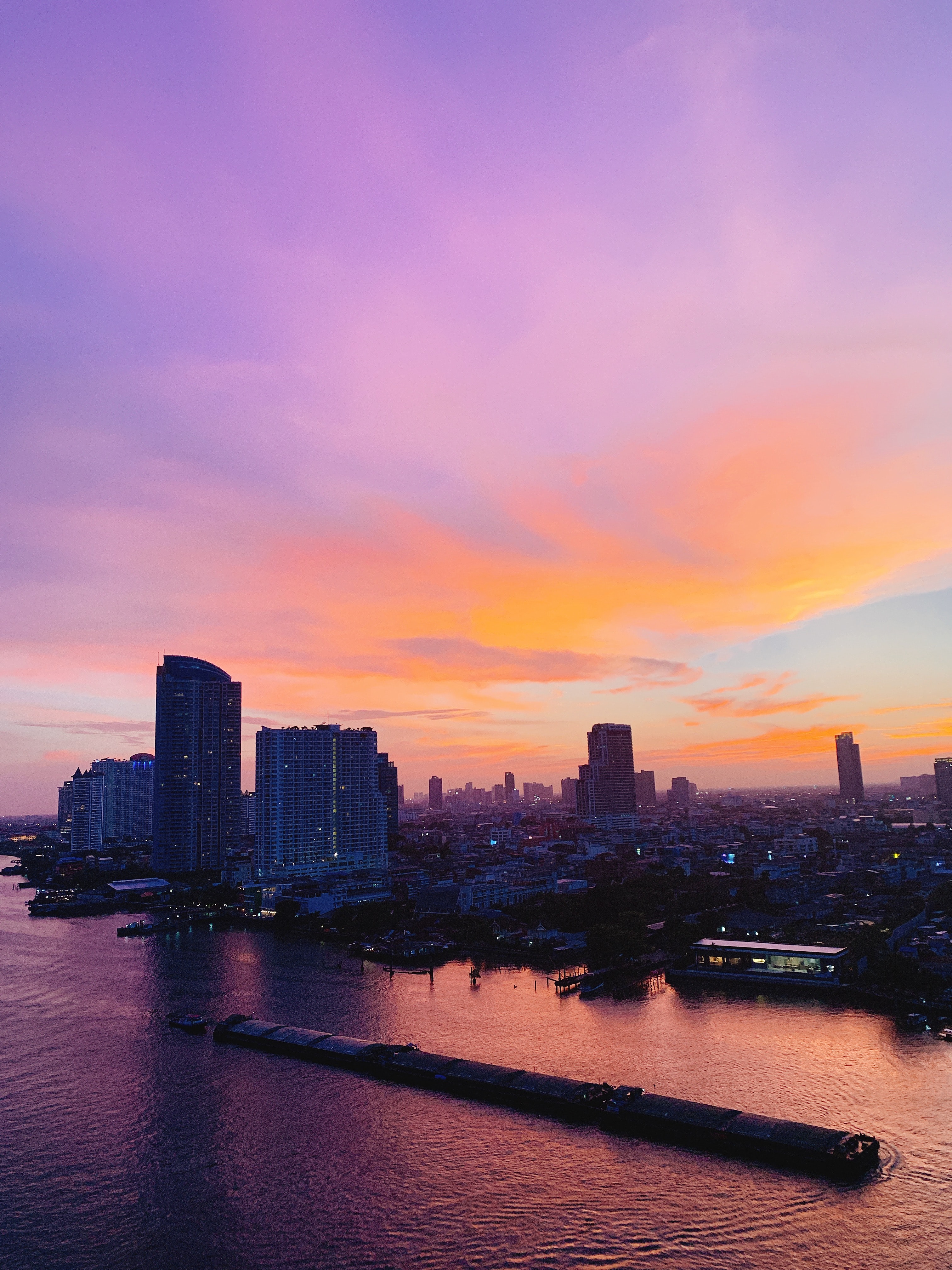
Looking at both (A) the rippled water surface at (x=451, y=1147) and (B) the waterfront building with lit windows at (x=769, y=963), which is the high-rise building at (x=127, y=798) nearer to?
(A) the rippled water surface at (x=451, y=1147)

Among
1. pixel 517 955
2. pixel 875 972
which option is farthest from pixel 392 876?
pixel 875 972

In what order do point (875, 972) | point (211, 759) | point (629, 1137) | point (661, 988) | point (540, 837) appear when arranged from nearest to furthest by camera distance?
point (629, 1137) → point (875, 972) → point (661, 988) → point (211, 759) → point (540, 837)

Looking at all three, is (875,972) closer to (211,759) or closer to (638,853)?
(638,853)

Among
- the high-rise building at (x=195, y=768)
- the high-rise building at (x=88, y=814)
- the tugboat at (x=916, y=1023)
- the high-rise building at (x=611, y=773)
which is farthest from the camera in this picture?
the high-rise building at (x=611, y=773)

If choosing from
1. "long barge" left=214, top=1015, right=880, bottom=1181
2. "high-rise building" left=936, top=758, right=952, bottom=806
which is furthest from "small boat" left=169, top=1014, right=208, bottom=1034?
"high-rise building" left=936, top=758, right=952, bottom=806

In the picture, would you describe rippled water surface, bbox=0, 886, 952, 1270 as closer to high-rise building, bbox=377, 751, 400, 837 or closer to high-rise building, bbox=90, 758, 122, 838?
high-rise building, bbox=377, 751, 400, 837

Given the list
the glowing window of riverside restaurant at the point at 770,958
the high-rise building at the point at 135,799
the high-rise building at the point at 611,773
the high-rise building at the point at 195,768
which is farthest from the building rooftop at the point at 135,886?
the high-rise building at the point at 611,773

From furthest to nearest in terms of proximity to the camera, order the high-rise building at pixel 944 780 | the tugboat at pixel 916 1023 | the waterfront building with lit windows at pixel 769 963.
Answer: the high-rise building at pixel 944 780 < the waterfront building with lit windows at pixel 769 963 < the tugboat at pixel 916 1023
